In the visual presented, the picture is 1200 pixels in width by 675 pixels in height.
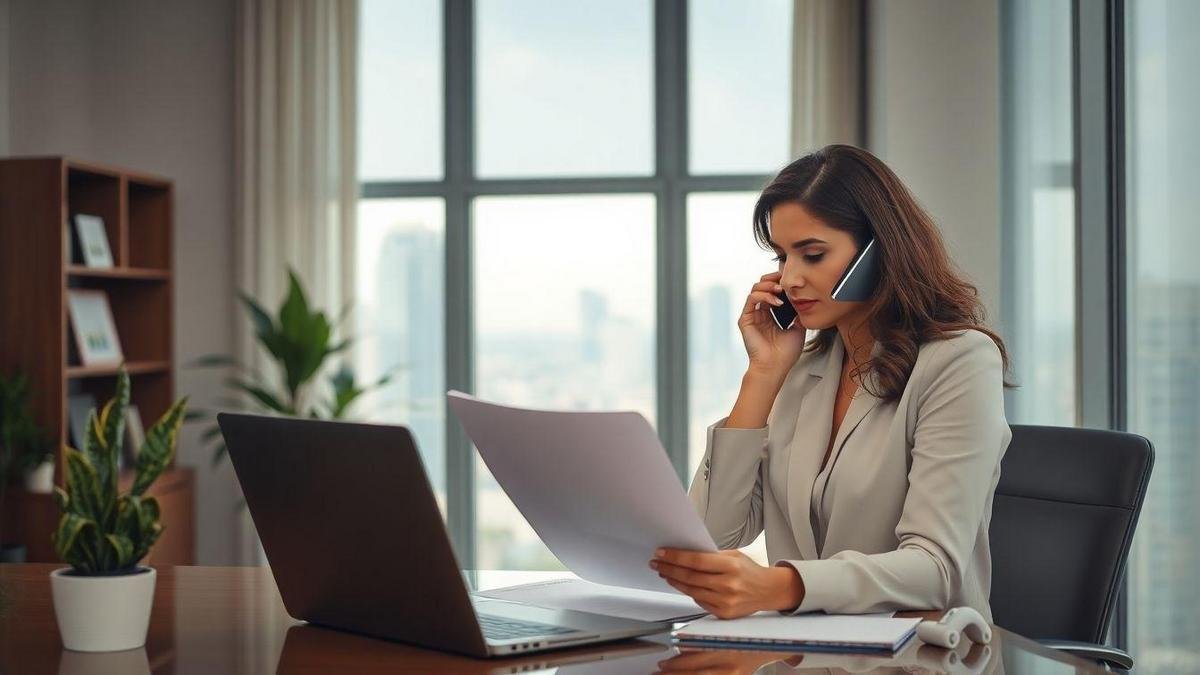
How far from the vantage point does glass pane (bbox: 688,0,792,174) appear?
15.7 feet

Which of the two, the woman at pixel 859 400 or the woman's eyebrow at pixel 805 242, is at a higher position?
the woman's eyebrow at pixel 805 242

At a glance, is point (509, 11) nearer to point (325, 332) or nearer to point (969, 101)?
point (325, 332)

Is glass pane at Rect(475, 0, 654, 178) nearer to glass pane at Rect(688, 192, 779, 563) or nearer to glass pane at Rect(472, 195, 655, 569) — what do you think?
glass pane at Rect(472, 195, 655, 569)

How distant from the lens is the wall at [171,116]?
4914 mm

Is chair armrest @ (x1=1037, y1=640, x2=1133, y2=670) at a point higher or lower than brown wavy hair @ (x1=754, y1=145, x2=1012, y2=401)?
lower

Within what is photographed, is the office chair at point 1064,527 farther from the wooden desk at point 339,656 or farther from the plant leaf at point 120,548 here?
the plant leaf at point 120,548

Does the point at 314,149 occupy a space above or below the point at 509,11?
below

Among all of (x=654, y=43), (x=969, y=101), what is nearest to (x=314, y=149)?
(x=654, y=43)

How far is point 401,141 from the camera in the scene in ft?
16.2

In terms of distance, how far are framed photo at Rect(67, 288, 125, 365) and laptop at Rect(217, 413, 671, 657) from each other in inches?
129

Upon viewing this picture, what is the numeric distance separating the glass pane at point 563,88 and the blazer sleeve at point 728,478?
3.16 m

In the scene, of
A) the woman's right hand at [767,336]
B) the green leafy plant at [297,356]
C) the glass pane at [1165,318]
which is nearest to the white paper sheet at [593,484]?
the woman's right hand at [767,336]

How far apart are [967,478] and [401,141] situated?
3723 millimetres

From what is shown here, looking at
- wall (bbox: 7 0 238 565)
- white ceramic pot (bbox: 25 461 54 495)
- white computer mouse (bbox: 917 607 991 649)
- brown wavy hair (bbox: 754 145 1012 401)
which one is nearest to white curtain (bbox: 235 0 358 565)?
wall (bbox: 7 0 238 565)
